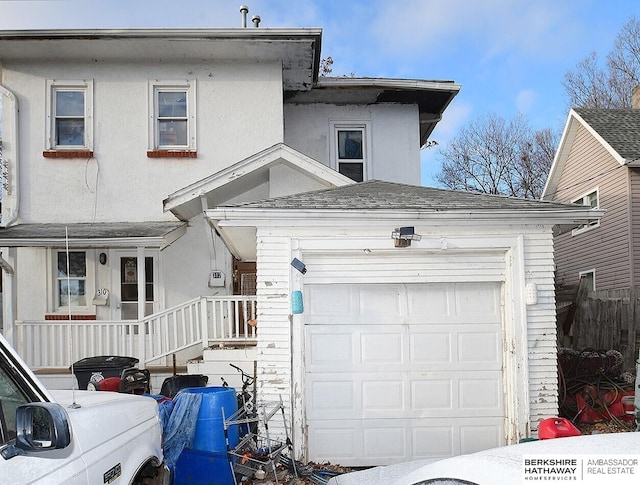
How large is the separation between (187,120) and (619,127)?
11815 mm

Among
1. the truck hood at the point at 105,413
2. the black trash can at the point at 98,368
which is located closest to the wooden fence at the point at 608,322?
the black trash can at the point at 98,368

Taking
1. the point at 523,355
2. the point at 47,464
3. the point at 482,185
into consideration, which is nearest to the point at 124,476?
the point at 47,464

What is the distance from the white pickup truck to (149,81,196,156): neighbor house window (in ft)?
27.6

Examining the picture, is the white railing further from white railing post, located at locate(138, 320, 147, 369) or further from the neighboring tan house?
the neighboring tan house

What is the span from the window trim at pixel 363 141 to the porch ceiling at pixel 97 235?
3.78 metres

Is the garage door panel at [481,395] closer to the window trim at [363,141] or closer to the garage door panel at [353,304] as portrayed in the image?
the garage door panel at [353,304]

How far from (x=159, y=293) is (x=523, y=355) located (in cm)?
688

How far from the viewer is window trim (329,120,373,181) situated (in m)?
12.7

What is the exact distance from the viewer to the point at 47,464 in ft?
7.63

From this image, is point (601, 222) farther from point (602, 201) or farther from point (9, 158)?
point (9, 158)

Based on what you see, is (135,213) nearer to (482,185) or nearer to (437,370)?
(437,370)

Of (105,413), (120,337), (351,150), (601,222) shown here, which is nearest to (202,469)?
(105,413)

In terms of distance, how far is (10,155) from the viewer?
36.7ft

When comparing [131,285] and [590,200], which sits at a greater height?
[590,200]
